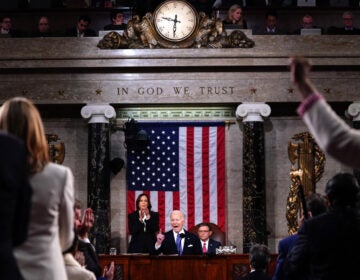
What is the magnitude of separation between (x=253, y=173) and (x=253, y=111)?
45.4 inches

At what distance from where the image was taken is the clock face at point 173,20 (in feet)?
50.0

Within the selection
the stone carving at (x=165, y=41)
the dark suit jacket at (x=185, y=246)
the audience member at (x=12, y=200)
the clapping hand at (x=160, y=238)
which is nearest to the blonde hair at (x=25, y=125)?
the audience member at (x=12, y=200)

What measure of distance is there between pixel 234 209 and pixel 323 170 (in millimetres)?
1862

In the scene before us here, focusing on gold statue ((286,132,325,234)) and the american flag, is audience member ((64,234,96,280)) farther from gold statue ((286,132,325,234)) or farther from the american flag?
gold statue ((286,132,325,234))

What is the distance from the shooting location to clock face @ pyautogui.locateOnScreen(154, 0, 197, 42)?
50.0 ft

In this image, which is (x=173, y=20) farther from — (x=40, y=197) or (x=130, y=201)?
(x=40, y=197)

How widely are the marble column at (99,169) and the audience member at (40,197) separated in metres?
11.1

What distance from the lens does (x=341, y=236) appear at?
4.29m

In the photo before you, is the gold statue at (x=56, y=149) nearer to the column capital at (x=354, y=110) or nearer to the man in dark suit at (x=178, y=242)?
the man in dark suit at (x=178, y=242)

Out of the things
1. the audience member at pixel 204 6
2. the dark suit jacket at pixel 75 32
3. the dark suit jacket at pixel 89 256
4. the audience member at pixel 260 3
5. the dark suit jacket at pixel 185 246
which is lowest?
the dark suit jacket at pixel 89 256

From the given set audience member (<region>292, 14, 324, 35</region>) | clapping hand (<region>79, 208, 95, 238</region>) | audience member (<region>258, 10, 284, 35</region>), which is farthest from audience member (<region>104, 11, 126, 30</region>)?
clapping hand (<region>79, 208, 95, 238</region>)

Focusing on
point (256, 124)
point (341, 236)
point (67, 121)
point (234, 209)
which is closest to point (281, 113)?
point (256, 124)

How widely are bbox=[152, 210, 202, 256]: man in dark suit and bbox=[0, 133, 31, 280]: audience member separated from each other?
9984 millimetres

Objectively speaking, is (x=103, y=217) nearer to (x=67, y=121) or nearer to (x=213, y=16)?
(x=67, y=121)
